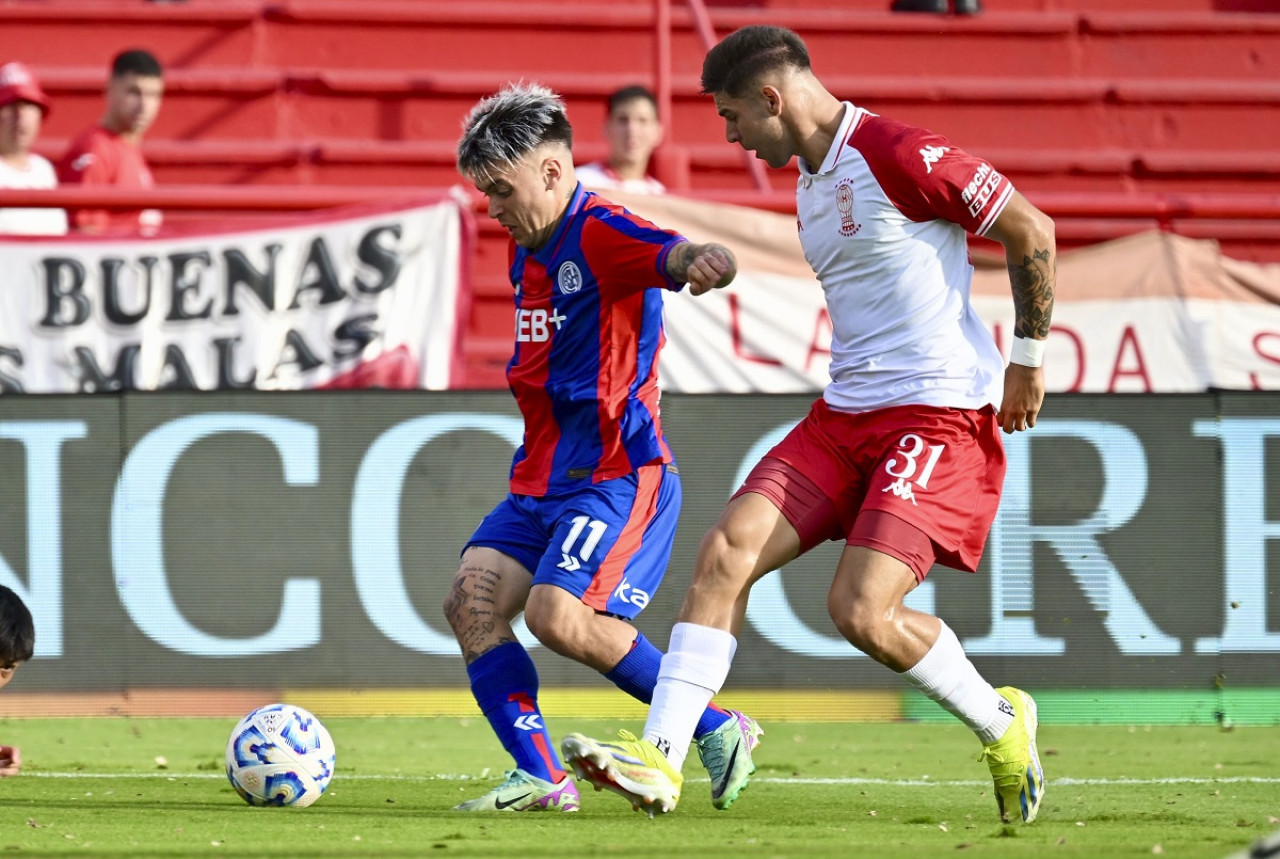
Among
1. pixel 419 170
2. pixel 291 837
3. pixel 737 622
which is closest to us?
pixel 291 837

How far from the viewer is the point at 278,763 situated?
200 inches

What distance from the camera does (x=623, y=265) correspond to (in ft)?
16.2

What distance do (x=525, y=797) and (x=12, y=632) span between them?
177 cm

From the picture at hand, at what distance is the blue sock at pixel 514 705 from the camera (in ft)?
16.4

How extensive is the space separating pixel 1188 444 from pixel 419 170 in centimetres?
568

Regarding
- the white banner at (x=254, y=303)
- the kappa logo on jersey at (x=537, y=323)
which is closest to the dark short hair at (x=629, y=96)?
the white banner at (x=254, y=303)

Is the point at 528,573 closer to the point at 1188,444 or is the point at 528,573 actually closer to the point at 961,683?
the point at 961,683

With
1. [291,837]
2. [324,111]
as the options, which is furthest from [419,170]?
[291,837]

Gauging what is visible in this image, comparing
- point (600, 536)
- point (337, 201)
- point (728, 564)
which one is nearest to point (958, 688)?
point (728, 564)

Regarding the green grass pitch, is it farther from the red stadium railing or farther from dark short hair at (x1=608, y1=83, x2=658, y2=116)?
dark short hair at (x1=608, y1=83, x2=658, y2=116)

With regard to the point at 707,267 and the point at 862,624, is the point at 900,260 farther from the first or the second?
the point at 862,624

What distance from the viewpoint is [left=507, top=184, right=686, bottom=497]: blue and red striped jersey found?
5031 millimetres

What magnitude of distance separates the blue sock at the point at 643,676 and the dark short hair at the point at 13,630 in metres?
1.93

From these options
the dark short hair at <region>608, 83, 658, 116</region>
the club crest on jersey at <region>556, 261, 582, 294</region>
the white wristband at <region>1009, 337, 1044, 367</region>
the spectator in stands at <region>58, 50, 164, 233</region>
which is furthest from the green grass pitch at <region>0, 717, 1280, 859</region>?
the dark short hair at <region>608, 83, 658, 116</region>
